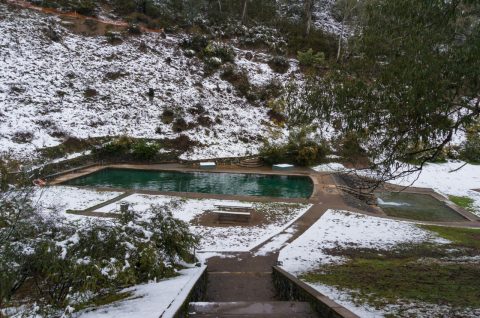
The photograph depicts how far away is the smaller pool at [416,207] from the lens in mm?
14297

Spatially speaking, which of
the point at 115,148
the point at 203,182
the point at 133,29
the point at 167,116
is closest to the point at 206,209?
the point at 203,182

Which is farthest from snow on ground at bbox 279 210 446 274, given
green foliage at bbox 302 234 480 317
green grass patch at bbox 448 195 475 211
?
green grass patch at bbox 448 195 475 211

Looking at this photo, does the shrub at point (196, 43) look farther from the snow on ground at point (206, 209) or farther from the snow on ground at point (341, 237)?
the snow on ground at point (341, 237)

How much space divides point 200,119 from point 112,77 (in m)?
7.49

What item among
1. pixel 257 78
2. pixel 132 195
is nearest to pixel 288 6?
pixel 257 78

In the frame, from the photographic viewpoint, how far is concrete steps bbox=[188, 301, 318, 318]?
4910 millimetres

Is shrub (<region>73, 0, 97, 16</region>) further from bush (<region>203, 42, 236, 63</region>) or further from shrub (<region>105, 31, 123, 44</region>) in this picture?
Result: bush (<region>203, 42, 236, 63</region>)

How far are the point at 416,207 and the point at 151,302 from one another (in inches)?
551

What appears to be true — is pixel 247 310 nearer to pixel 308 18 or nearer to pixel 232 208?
pixel 232 208

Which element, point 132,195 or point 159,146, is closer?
point 132,195

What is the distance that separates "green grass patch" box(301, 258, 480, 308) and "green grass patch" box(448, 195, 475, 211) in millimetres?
8681

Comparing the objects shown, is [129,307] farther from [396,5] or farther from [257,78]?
[257,78]

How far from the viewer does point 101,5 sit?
35.9 metres

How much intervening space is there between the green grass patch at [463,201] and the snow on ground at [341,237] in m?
5.21
